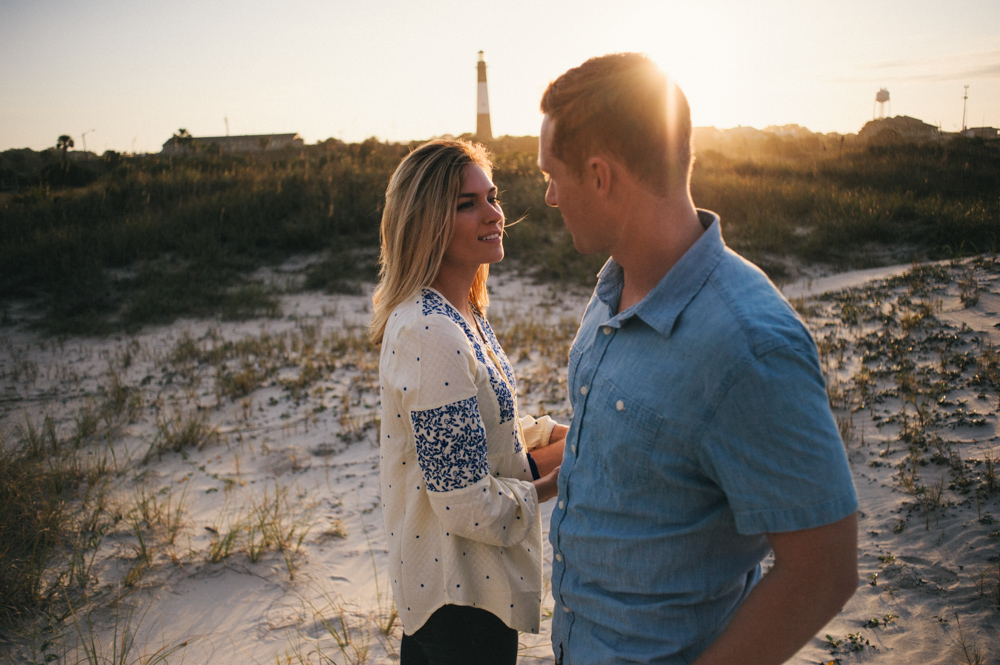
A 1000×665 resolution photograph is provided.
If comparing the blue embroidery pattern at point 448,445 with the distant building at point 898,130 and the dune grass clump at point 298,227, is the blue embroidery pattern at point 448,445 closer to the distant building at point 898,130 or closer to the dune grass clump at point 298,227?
the dune grass clump at point 298,227

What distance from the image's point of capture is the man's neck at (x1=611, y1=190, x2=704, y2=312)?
4.74ft

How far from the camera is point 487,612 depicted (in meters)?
2.02

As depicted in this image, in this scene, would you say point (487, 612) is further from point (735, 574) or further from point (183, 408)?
point (183, 408)

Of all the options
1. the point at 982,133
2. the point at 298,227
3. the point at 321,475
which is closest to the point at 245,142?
the point at 298,227

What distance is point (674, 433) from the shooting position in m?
1.25

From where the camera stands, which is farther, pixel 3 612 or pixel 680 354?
pixel 3 612

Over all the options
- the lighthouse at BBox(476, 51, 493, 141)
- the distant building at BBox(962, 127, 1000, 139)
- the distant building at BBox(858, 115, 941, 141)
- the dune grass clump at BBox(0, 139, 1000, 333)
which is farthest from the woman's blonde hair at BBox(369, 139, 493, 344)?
the lighthouse at BBox(476, 51, 493, 141)

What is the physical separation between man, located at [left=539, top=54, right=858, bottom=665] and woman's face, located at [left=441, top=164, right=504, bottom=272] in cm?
68

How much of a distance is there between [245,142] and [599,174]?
49238mm

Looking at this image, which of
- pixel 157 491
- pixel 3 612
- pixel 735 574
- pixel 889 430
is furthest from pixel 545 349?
pixel 735 574

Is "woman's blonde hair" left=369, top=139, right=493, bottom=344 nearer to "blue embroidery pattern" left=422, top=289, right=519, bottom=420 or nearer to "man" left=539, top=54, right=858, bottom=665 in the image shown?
"blue embroidery pattern" left=422, top=289, right=519, bottom=420

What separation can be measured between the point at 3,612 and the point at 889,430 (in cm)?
636

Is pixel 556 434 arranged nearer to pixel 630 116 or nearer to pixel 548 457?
pixel 548 457

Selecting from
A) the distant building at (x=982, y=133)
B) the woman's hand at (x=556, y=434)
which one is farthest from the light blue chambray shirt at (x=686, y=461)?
the distant building at (x=982, y=133)
